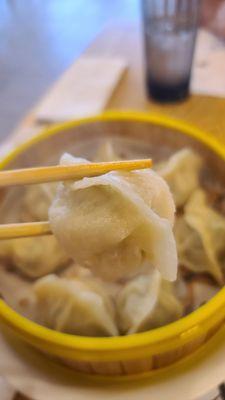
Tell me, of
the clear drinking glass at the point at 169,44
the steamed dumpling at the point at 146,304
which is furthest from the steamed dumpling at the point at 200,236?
the clear drinking glass at the point at 169,44

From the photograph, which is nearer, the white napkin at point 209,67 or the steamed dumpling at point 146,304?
the steamed dumpling at point 146,304

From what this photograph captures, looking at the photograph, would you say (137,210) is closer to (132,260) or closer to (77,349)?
(132,260)

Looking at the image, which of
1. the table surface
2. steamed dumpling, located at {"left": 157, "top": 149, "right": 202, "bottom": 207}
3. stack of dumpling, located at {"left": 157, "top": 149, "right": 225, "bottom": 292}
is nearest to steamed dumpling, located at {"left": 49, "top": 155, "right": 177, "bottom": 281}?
stack of dumpling, located at {"left": 157, "top": 149, "right": 225, "bottom": 292}

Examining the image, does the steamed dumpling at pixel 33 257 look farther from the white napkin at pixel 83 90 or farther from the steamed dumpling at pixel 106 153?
the white napkin at pixel 83 90

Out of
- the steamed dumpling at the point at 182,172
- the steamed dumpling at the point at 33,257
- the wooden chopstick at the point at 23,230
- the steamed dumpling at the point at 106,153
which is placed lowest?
the steamed dumpling at the point at 33,257

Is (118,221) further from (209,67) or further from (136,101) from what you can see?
(209,67)

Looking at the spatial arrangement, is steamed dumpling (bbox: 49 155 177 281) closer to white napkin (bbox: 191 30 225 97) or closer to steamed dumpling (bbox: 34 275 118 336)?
steamed dumpling (bbox: 34 275 118 336)

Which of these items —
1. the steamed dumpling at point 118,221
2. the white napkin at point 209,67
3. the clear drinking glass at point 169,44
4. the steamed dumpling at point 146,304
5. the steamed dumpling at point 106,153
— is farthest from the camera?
the white napkin at point 209,67
